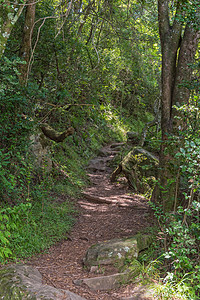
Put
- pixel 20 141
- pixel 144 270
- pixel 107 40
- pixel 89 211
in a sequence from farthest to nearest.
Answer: pixel 107 40
pixel 89 211
pixel 20 141
pixel 144 270

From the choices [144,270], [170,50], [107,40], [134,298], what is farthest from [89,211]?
[107,40]

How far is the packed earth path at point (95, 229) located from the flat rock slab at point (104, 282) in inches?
2.5

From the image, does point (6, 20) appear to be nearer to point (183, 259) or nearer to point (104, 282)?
point (104, 282)

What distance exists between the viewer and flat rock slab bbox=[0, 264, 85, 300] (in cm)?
286

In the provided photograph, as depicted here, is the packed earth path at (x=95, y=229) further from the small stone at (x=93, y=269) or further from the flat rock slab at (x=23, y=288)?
the flat rock slab at (x=23, y=288)

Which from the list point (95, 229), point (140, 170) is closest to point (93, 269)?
point (95, 229)

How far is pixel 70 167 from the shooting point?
30.4 ft

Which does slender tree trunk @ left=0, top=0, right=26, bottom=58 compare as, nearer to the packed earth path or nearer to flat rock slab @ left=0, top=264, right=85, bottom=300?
flat rock slab @ left=0, top=264, right=85, bottom=300

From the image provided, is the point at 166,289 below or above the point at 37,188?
below

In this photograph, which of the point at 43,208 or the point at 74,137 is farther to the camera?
the point at 74,137

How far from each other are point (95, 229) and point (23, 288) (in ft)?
9.92

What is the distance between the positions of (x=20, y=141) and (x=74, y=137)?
6.18 m

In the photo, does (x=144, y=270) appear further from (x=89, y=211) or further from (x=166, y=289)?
(x=89, y=211)

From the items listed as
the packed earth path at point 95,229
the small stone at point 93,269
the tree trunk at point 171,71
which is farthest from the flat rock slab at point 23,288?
the tree trunk at point 171,71
